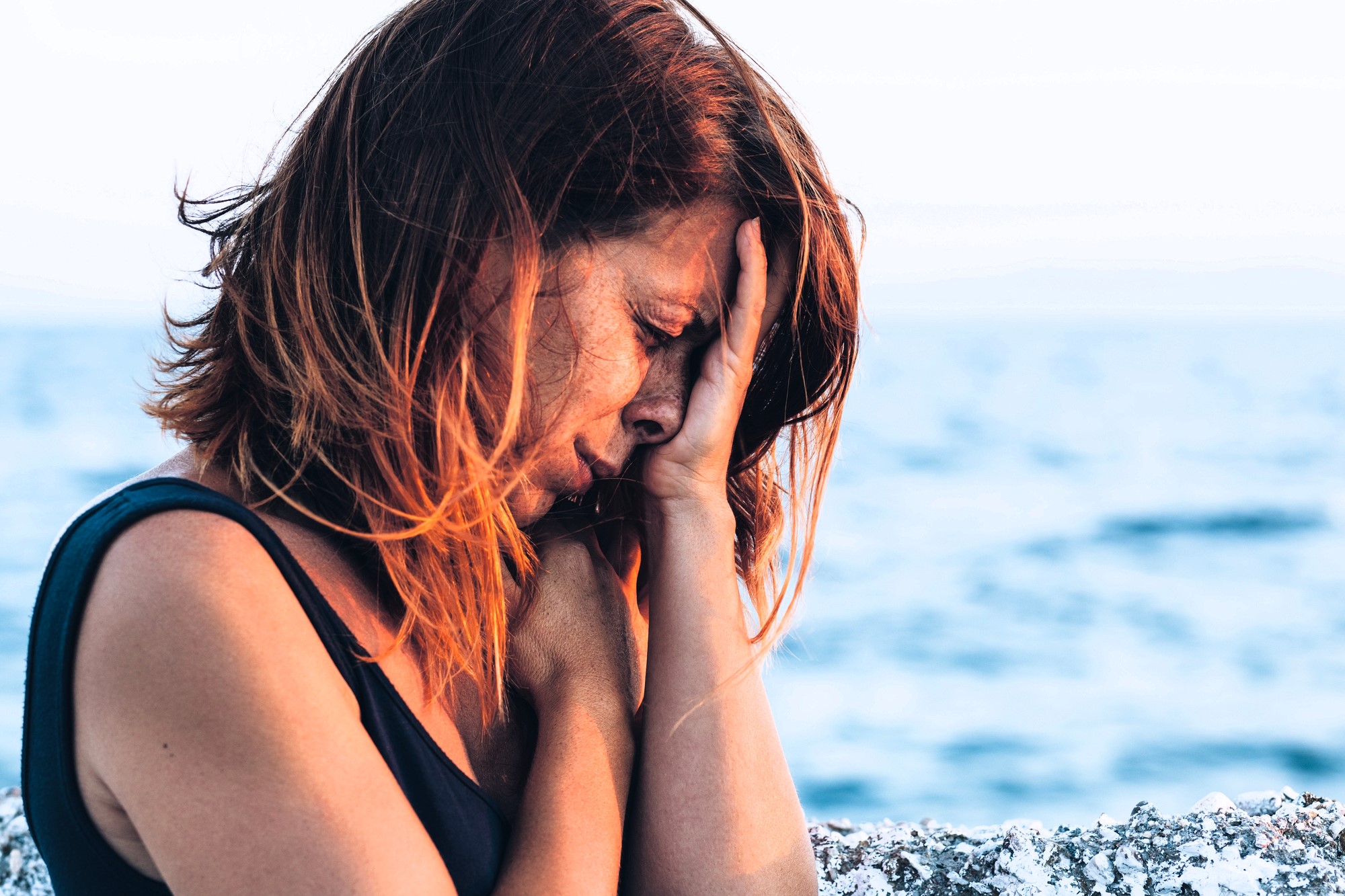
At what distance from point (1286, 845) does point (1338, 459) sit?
73.6 feet

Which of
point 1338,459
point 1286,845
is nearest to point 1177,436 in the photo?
point 1338,459

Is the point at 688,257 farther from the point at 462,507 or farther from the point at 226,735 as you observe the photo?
the point at 226,735

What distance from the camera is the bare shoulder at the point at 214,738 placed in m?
1.23

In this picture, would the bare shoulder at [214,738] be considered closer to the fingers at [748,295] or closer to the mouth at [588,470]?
the mouth at [588,470]

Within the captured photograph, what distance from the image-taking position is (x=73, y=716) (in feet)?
4.26

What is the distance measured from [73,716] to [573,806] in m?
0.73

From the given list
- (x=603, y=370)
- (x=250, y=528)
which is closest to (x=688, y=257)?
(x=603, y=370)

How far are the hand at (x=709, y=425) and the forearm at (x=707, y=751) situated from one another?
5 centimetres

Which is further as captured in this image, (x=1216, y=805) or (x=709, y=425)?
(x=709, y=425)

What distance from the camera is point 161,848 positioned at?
124 centimetres

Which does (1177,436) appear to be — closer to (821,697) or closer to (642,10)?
(821,697)

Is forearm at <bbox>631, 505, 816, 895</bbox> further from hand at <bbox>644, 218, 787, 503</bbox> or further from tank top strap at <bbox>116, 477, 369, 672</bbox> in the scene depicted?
tank top strap at <bbox>116, 477, 369, 672</bbox>

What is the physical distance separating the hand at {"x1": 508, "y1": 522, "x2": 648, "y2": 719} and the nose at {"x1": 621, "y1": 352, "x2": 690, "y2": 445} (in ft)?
0.88

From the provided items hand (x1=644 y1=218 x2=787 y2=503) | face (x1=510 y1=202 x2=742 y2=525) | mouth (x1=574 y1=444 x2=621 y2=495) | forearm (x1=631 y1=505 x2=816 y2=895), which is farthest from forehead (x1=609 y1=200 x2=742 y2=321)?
forearm (x1=631 y1=505 x2=816 y2=895)
